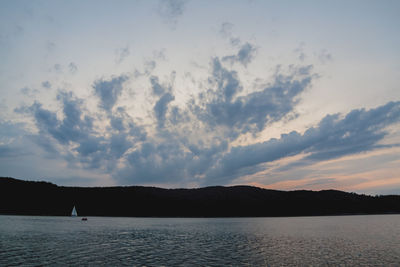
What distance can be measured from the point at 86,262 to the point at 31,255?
11219 mm

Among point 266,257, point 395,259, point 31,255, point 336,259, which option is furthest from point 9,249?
point 395,259

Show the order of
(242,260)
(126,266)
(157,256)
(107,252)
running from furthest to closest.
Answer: (107,252), (157,256), (242,260), (126,266)

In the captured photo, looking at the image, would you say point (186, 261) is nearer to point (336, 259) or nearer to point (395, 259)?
point (336, 259)

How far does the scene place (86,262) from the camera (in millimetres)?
39594

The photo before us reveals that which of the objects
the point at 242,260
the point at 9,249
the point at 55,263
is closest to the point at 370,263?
the point at 242,260

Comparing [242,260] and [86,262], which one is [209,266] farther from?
[86,262]

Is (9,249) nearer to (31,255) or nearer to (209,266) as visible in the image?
(31,255)

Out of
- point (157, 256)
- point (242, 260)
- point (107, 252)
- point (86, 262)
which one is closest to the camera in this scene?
point (86, 262)

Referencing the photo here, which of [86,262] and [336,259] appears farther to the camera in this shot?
[336,259]

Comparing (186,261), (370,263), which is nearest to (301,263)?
(370,263)

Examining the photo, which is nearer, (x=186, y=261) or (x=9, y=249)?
(x=186, y=261)

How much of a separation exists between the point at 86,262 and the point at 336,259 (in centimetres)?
3734

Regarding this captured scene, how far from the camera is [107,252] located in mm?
48750

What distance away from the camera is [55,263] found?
38469 mm
